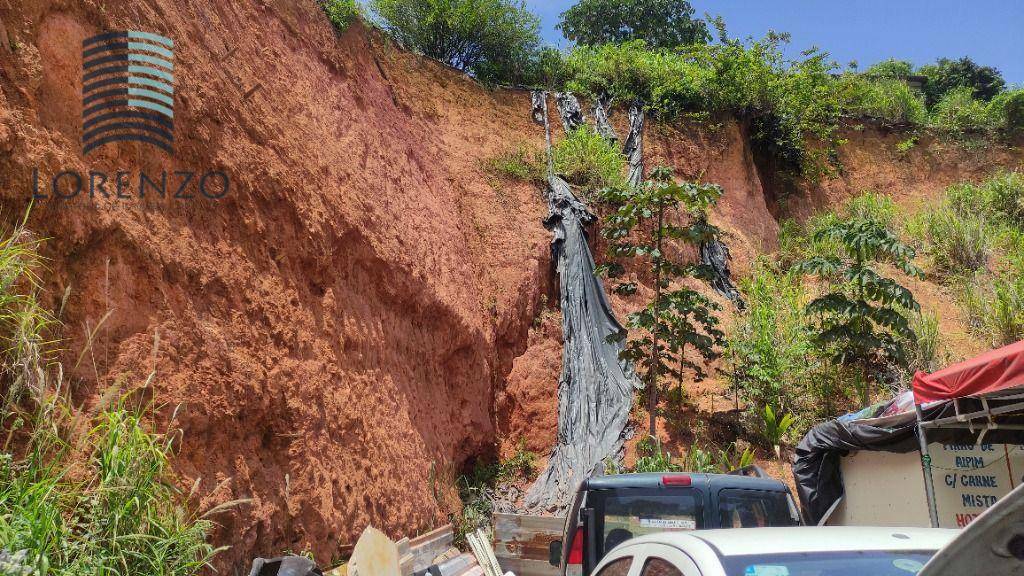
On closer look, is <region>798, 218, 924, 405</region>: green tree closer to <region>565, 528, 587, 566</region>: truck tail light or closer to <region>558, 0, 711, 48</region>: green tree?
<region>565, 528, 587, 566</region>: truck tail light

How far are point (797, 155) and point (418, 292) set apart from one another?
50.7 feet

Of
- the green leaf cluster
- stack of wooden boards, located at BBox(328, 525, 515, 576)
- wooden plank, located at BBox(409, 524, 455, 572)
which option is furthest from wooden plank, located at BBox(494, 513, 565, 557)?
the green leaf cluster

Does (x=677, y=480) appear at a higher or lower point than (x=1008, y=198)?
lower

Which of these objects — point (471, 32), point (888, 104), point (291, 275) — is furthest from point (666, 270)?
point (888, 104)

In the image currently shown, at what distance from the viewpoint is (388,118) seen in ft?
A: 39.7

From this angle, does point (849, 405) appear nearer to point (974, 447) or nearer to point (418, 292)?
point (974, 447)

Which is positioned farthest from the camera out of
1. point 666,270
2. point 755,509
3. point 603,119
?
point 603,119

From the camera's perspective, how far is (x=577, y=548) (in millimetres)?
4887

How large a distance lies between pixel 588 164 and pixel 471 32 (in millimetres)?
4614

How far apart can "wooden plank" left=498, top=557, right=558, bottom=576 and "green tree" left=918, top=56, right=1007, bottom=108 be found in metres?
32.1

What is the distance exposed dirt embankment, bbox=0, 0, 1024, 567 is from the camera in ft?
16.8

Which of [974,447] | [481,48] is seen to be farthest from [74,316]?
[481,48]

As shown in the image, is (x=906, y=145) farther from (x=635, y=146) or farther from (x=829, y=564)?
(x=829, y=564)

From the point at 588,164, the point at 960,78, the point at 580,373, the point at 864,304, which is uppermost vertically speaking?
the point at 960,78
